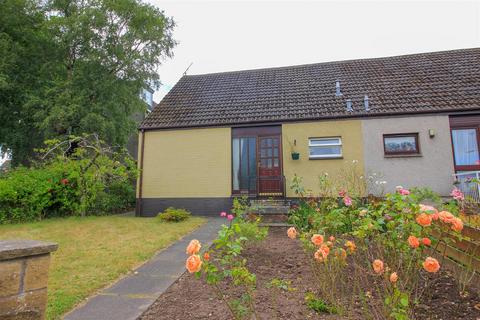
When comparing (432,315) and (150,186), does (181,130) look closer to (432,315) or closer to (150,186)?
(150,186)

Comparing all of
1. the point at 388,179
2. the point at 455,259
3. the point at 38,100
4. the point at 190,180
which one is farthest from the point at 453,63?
the point at 38,100

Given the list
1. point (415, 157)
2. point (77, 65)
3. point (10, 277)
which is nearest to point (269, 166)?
point (415, 157)

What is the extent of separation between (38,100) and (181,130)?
338 inches

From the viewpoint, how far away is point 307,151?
9.66 metres

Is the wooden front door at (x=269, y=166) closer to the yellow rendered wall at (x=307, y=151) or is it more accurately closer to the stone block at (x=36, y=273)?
the yellow rendered wall at (x=307, y=151)

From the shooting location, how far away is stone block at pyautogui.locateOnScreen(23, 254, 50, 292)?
200 centimetres

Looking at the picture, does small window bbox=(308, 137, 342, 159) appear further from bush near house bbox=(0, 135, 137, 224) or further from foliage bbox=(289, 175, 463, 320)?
bush near house bbox=(0, 135, 137, 224)

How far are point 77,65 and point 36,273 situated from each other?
1640 cm

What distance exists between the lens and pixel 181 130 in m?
10.6

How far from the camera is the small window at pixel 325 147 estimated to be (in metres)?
9.51

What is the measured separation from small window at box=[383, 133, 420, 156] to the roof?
0.87 meters

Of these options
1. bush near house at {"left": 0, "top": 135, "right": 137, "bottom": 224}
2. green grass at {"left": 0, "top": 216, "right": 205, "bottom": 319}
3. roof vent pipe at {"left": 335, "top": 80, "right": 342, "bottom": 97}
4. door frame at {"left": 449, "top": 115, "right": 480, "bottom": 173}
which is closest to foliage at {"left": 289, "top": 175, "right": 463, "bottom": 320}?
green grass at {"left": 0, "top": 216, "right": 205, "bottom": 319}

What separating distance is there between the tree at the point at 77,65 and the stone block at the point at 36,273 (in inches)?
→ 496

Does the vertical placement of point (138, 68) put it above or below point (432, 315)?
above
